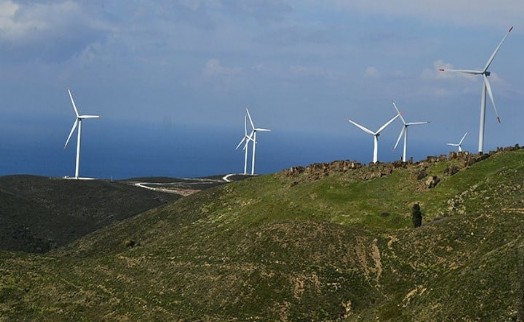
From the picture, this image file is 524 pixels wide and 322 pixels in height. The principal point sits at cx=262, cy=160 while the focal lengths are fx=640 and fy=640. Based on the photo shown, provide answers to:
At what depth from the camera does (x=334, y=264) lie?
254ft

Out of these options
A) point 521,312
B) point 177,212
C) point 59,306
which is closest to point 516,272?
point 521,312

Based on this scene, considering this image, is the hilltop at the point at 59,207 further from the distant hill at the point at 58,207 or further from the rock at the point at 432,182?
the rock at the point at 432,182

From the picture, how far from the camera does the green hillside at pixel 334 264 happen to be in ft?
198

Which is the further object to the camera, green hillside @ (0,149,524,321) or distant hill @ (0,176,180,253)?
distant hill @ (0,176,180,253)

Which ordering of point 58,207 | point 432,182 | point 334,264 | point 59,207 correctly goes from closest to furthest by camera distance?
point 334,264, point 432,182, point 58,207, point 59,207

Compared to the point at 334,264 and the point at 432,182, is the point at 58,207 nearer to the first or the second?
the point at 432,182

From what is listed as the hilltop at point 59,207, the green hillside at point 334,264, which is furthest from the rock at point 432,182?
the hilltop at point 59,207

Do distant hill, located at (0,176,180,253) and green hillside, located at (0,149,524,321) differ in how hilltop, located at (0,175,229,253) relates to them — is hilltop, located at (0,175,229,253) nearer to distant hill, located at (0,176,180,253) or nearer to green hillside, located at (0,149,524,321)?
distant hill, located at (0,176,180,253)

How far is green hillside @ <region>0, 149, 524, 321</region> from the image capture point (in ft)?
198

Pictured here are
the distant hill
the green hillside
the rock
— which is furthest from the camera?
the distant hill

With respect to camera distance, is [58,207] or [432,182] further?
[58,207]

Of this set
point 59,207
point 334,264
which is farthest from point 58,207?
point 334,264

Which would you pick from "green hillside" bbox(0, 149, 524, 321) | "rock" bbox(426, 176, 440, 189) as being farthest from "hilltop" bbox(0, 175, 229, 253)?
"rock" bbox(426, 176, 440, 189)

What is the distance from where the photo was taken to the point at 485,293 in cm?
5478
